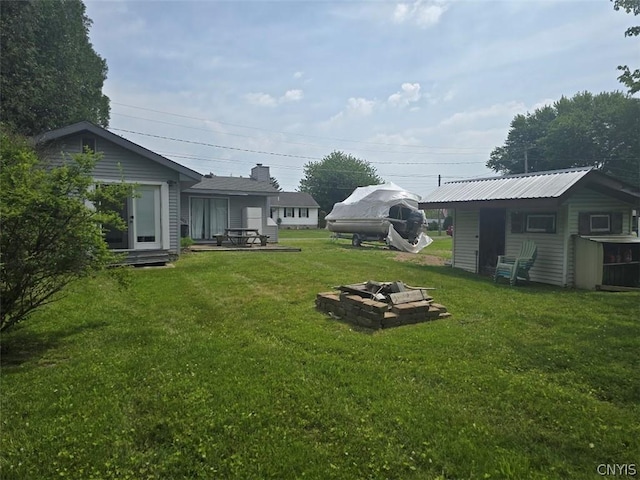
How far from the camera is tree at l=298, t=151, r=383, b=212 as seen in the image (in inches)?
2071

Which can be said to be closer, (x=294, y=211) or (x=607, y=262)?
Result: (x=607, y=262)

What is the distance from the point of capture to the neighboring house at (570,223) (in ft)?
30.9

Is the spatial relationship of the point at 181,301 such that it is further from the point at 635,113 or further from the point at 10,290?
the point at 635,113

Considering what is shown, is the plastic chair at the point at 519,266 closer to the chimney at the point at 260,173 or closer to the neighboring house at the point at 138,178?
the neighboring house at the point at 138,178

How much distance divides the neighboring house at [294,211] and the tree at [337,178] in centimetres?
441

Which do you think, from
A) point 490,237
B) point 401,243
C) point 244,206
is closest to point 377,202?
point 401,243

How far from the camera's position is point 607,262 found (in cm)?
961

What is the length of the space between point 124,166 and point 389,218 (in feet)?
42.3

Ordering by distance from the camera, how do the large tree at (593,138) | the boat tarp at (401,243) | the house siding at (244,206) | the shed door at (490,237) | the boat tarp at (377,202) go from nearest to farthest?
the shed door at (490,237), the boat tarp at (401,243), the house siding at (244,206), the boat tarp at (377,202), the large tree at (593,138)

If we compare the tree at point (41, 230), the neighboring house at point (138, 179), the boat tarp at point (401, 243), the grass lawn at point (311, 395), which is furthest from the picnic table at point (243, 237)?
the tree at point (41, 230)

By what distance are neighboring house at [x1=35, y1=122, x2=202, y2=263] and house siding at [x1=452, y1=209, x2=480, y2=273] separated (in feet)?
28.1

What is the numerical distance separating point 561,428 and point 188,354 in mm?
3465

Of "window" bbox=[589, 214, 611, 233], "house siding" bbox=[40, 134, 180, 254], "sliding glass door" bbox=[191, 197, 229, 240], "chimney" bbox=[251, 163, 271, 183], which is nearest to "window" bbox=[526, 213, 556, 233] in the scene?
"window" bbox=[589, 214, 611, 233]

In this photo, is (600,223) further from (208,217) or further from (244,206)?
(208,217)
